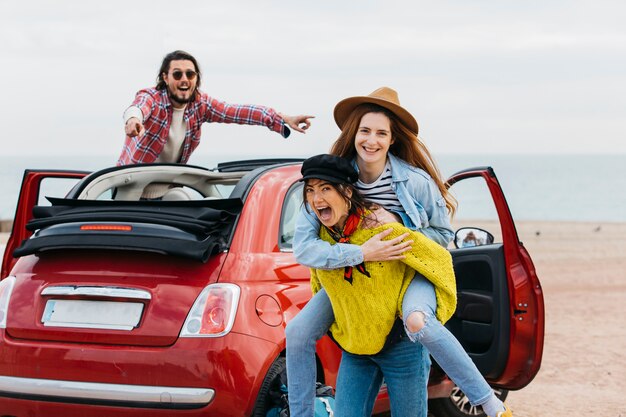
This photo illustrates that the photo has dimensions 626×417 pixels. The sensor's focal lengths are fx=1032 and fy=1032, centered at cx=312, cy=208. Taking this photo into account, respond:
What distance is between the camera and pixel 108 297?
191 inches

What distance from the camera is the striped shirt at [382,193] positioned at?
4180 mm

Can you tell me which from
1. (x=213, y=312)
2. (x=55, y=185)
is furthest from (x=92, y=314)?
(x=55, y=185)

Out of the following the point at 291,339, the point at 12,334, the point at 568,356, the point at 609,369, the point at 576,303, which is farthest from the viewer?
the point at 576,303

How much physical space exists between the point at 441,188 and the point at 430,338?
705 mm

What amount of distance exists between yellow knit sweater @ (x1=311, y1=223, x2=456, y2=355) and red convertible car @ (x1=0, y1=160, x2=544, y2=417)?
2.52ft

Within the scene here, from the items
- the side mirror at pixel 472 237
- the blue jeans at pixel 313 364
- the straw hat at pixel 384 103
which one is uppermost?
the straw hat at pixel 384 103

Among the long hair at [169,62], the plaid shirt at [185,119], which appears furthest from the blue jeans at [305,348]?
the long hair at [169,62]

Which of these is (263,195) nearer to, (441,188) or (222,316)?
(222,316)

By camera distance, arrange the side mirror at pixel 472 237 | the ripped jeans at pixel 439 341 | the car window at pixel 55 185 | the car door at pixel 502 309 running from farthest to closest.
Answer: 1. the car window at pixel 55 185
2. the side mirror at pixel 472 237
3. the car door at pixel 502 309
4. the ripped jeans at pixel 439 341

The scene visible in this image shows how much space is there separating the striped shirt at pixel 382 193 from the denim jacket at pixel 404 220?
1.1 inches

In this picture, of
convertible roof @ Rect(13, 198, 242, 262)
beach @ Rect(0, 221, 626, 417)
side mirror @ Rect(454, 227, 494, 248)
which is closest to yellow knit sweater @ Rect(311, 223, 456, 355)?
convertible roof @ Rect(13, 198, 242, 262)

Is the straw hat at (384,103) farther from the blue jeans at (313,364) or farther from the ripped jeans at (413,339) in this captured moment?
the blue jeans at (313,364)

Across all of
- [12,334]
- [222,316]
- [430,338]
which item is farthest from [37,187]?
[430,338]

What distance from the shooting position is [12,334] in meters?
5.07
